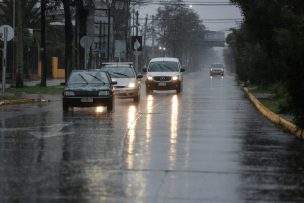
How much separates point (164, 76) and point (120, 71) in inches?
338

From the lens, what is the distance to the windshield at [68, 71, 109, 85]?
25766 millimetres

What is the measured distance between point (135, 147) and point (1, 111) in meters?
10.8

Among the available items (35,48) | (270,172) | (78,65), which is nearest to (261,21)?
(270,172)

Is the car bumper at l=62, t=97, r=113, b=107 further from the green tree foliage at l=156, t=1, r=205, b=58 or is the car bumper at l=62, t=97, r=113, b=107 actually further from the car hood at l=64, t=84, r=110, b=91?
the green tree foliage at l=156, t=1, r=205, b=58

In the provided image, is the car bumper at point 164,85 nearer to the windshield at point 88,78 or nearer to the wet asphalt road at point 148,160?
the windshield at point 88,78

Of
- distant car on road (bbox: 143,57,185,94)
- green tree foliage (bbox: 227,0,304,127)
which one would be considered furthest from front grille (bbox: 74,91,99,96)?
distant car on road (bbox: 143,57,185,94)

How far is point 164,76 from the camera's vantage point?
41938 mm

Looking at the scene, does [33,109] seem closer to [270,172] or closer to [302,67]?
[302,67]

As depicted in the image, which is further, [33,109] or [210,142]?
[33,109]

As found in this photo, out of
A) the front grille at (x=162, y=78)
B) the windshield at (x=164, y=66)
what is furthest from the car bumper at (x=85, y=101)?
the windshield at (x=164, y=66)

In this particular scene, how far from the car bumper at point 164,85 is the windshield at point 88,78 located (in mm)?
15240

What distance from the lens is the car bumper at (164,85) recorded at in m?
41.4

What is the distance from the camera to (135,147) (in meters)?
13.8

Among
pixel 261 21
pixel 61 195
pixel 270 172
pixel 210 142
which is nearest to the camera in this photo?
pixel 61 195
